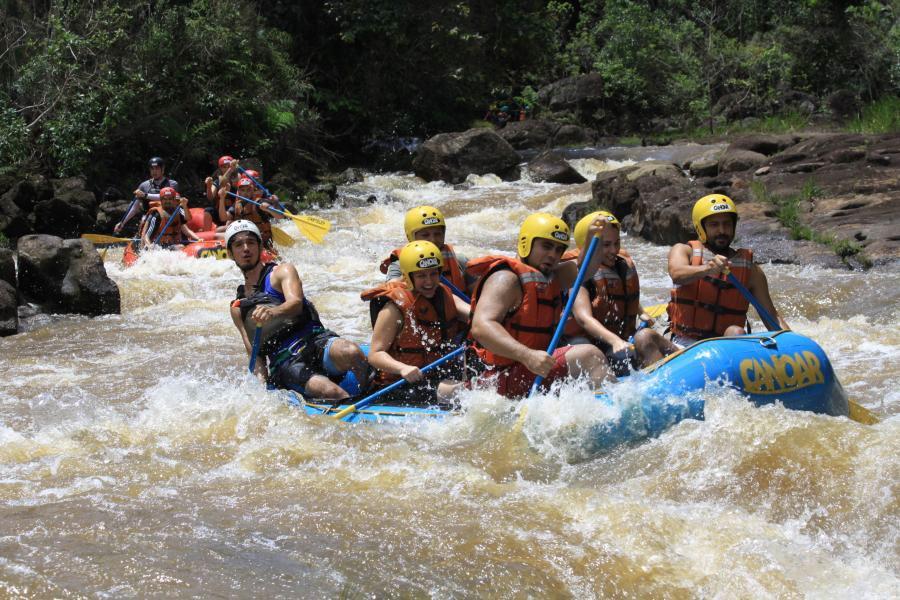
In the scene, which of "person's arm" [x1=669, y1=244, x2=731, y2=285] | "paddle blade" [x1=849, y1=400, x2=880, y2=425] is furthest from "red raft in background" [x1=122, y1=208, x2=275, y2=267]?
"paddle blade" [x1=849, y1=400, x2=880, y2=425]

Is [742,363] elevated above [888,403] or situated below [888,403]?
above

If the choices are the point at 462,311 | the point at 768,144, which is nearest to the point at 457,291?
the point at 462,311

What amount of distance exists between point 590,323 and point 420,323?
91 cm

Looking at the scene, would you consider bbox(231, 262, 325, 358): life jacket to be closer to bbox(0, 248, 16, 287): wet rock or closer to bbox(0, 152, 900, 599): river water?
bbox(0, 152, 900, 599): river water

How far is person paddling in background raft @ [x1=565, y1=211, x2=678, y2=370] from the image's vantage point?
5289 mm

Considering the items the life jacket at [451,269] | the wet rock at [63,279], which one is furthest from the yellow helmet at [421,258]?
the wet rock at [63,279]

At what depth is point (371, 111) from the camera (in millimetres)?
23656

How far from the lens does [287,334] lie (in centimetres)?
593

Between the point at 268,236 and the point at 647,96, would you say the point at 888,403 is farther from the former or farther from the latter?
the point at 647,96

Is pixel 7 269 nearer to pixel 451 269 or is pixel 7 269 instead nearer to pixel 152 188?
pixel 152 188

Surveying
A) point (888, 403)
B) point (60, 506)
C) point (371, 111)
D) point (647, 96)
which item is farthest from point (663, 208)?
point (647, 96)

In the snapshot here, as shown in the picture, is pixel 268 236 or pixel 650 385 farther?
pixel 268 236

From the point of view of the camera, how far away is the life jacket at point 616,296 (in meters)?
5.58

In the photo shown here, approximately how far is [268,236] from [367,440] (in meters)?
6.83
